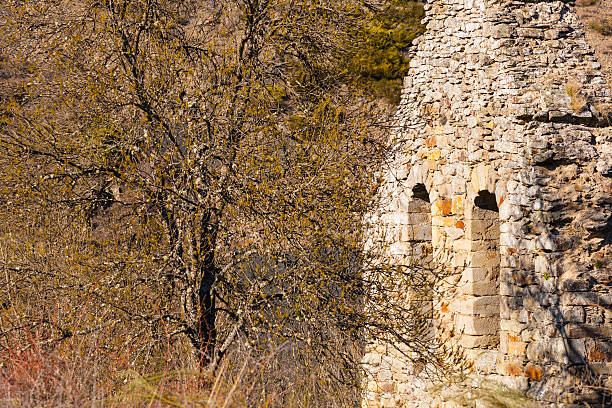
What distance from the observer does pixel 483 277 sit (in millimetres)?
7277

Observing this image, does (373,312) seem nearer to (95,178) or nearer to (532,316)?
(532,316)

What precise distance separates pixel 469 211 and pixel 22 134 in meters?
4.92

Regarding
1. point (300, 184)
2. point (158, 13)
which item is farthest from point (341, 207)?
point (158, 13)

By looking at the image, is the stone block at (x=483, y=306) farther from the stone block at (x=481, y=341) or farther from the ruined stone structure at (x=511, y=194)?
the stone block at (x=481, y=341)

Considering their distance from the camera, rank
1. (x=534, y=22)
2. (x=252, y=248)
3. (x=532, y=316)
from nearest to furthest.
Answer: (x=532, y=316)
(x=252, y=248)
(x=534, y=22)

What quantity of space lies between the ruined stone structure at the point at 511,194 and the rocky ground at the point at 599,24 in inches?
566

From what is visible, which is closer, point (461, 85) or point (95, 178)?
point (95, 178)

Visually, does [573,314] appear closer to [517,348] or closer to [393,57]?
[517,348]

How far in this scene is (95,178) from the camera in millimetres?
6684

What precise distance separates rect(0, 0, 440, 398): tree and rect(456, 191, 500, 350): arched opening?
1144 millimetres

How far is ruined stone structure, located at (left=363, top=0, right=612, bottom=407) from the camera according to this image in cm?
541

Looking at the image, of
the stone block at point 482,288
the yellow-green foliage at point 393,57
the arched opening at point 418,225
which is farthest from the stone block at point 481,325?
the yellow-green foliage at point 393,57

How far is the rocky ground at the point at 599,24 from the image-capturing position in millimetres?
22530

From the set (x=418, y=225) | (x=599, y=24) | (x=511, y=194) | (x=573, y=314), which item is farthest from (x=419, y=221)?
(x=599, y=24)
